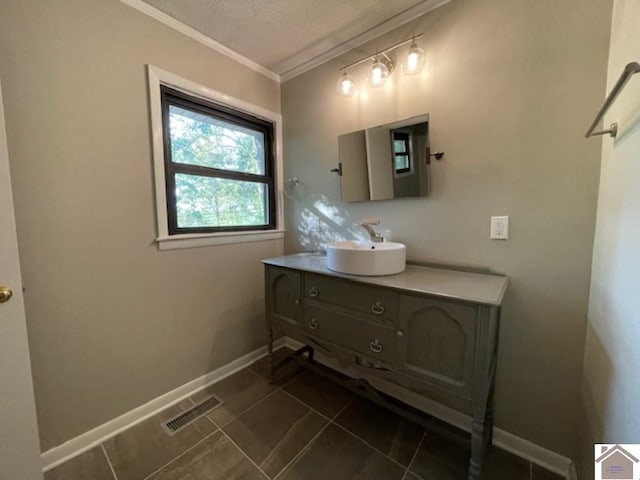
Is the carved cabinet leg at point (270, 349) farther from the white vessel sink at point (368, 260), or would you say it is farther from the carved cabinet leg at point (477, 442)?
the carved cabinet leg at point (477, 442)

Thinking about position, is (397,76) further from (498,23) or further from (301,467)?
(301,467)

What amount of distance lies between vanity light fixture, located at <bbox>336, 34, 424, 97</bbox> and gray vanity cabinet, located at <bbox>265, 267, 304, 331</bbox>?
1240 millimetres

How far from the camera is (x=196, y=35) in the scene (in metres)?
1.59

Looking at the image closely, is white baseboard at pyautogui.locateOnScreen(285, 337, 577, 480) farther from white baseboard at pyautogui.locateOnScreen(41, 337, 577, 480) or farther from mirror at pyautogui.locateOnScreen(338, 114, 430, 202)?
mirror at pyautogui.locateOnScreen(338, 114, 430, 202)

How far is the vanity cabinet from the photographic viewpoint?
3.18ft

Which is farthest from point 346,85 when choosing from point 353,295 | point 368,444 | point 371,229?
point 368,444

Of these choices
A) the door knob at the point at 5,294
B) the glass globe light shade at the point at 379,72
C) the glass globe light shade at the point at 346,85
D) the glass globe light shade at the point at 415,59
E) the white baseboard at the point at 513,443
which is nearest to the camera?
the door knob at the point at 5,294

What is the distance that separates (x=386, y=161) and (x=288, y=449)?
168 centimetres

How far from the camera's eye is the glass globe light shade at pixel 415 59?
53.6 inches

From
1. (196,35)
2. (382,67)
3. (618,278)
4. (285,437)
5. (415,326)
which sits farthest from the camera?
(196,35)

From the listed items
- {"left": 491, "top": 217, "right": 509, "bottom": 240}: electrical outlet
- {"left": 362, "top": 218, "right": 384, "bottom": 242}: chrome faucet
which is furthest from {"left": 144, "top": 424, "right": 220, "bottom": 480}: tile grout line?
{"left": 491, "top": 217, "right": 509, "bottom": 240}: electrical outlet

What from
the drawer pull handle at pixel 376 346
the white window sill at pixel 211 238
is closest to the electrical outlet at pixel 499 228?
the drawer pull handle at pixel 376 346

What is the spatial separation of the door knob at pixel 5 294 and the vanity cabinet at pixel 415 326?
3.58 ft

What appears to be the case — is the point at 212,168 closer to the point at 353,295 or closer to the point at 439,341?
the point at 353,295
